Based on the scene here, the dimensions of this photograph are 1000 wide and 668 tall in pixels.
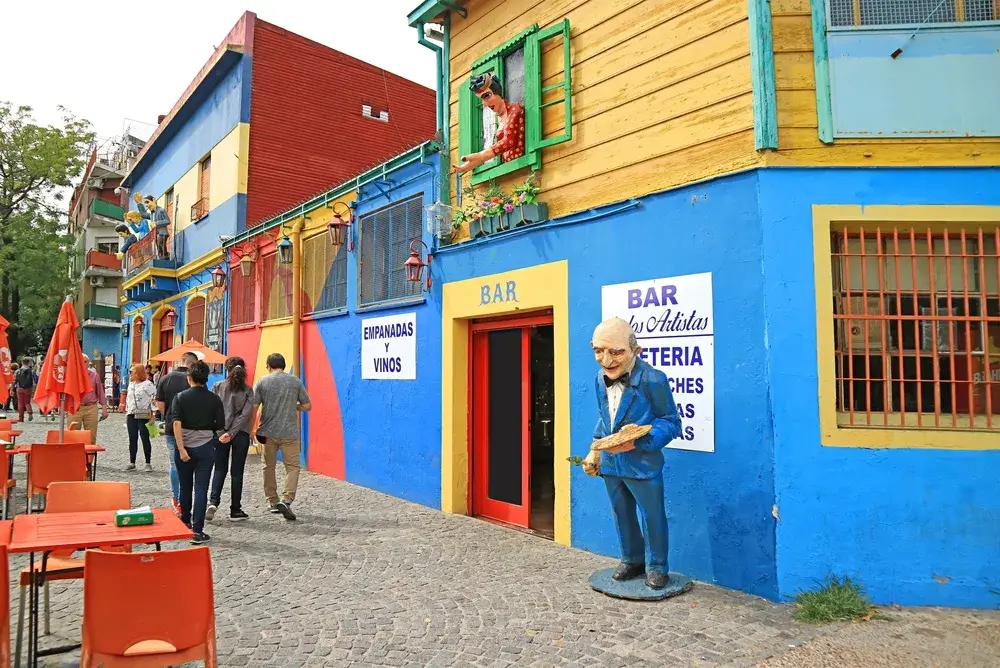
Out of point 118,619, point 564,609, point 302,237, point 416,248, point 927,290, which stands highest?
point 302,237

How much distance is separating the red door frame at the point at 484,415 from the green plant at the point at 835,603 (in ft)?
10.5

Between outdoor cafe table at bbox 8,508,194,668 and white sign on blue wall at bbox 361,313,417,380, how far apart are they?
5.01 metres

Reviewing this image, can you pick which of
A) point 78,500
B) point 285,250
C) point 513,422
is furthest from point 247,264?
point 78,500

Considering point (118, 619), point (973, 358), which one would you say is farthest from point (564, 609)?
point (973, 358)

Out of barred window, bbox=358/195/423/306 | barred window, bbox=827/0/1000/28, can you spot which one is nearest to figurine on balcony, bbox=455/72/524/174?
barred window, bbox=358/195/423/306

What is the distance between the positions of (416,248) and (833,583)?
19.9 feet

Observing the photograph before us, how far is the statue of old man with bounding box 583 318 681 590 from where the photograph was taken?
16.6 ft

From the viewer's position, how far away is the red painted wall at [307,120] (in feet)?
52.9

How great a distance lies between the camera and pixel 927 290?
5.19 meters

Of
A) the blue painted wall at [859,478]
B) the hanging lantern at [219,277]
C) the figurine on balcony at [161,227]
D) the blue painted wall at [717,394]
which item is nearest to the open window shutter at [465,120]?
the blue painted wall at [717,394]

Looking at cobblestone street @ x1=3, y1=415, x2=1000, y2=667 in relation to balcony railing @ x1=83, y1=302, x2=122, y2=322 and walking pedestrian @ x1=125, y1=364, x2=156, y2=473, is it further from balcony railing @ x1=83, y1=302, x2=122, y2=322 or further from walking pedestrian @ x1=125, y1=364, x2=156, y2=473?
balcony railing @ x1=83, y1=302, x2=122, y2=322

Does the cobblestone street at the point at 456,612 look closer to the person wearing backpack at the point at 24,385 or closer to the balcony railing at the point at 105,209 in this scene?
the person wearing backpack at the point at 24,385

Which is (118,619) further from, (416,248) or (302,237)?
(302,237)

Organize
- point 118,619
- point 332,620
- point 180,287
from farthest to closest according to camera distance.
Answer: point 180,287, point 332,620, point 118,619
